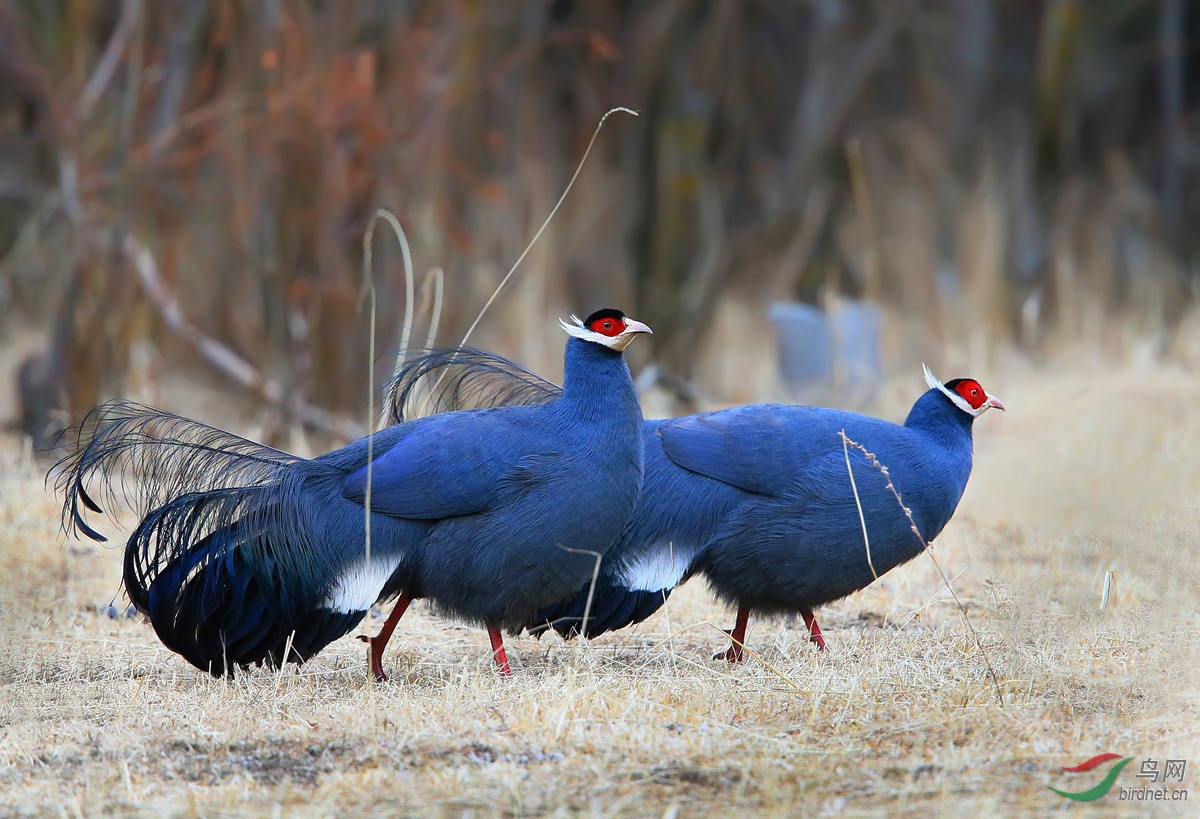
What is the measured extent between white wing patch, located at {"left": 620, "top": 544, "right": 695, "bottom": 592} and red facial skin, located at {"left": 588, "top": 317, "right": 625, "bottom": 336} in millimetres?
769

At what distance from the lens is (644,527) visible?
456 centimetres

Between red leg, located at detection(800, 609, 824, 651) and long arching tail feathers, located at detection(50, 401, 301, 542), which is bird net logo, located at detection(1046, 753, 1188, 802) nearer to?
red leg, located at detection(800, 609, 824, 651)

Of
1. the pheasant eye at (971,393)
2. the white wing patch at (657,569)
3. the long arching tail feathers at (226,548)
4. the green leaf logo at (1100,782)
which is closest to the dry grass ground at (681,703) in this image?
the green leaf logo at (1100,782)

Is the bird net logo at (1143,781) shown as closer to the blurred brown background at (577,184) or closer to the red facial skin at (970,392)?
the red facial skin at (970,392)

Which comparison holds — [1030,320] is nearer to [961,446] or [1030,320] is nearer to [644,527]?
A: [961,446]

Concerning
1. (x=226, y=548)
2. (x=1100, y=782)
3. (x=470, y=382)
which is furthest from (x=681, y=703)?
(x=470, y=382)

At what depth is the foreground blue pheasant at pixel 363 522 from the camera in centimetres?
406

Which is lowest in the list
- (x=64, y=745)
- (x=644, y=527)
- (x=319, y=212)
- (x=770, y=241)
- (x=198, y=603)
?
(x=64, y=745)

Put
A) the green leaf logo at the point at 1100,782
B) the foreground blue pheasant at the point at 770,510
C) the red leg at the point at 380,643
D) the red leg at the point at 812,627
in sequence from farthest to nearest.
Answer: the red leg at the point at 812,627 < the foreground blue pheasant at the point at 770,510 < the red leg at the point at 380,643 < the green leaf logo at the point at 1100,782

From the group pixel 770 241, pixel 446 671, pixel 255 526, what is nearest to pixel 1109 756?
pixel 446 671

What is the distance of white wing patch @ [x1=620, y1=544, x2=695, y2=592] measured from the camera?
452 centimetres

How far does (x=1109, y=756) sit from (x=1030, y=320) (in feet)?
24.5

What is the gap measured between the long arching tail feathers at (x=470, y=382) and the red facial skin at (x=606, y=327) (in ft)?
1.54

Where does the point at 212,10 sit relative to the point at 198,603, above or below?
above
